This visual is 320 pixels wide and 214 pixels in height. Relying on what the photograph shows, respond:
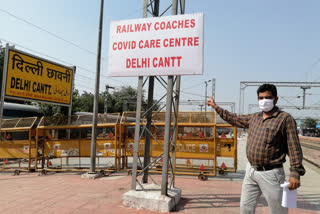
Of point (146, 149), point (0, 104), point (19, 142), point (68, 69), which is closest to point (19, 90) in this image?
point (0, 104)

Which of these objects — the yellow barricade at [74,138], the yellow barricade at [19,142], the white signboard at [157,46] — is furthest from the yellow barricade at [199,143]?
the yellow barricade at [19,142]

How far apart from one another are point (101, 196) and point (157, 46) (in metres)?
3.81

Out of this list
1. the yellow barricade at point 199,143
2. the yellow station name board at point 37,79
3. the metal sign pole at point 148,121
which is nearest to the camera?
the metal sign pole at point 148,121

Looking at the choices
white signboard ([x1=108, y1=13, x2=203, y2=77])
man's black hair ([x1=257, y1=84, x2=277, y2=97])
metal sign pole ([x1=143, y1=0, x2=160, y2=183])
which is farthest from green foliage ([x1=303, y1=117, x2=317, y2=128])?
man's black hair ([x1=257, y1=84, x2=277, y2=97])

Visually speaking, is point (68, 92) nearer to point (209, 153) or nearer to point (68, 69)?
point (68, 69)

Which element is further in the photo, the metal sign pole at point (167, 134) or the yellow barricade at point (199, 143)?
the yellow barricade at point (199, 143)

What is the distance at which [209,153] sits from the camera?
8.26 metres

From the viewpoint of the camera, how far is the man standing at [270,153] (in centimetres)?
258

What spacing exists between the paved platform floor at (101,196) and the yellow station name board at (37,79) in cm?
409

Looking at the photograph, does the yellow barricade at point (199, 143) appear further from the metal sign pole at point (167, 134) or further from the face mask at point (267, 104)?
the face mask at point (267, 104)

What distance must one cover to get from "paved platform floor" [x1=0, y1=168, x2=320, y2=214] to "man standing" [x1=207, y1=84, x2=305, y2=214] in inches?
87.4

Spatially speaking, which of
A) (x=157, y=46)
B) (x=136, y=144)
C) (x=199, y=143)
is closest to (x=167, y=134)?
(x=136, y=144)

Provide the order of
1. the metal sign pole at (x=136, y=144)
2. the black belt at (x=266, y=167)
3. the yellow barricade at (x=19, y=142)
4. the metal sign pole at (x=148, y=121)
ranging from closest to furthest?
the black belt at (x=266, y=167) → the metal sign pole at (x=136, y=144) → the metal sign pole at (x=148, y=121) → the yellow barricade at (x=19, y=142)

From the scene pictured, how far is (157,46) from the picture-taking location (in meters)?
5.01
